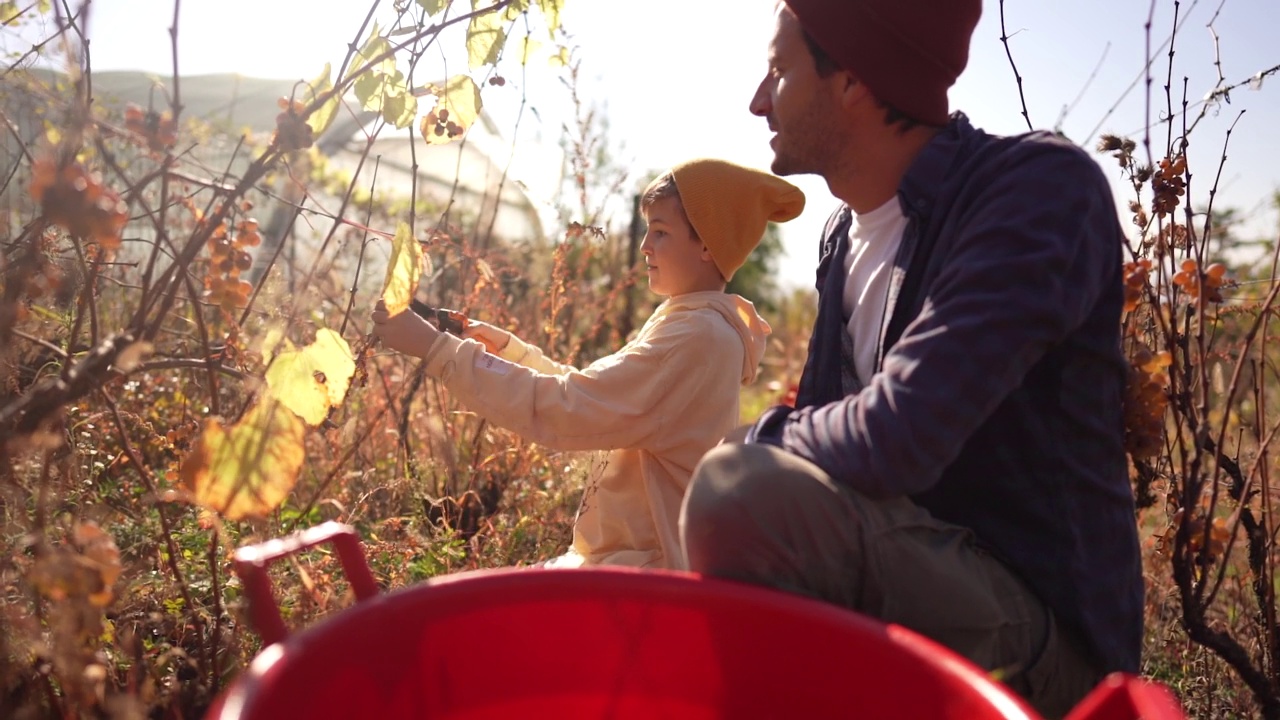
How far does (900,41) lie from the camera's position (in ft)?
4.84

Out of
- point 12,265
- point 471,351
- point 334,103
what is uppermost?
point 334,103

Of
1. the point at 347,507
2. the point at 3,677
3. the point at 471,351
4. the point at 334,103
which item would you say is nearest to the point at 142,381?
the point at 347,507

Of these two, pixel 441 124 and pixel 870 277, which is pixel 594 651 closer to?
pixel 870 277

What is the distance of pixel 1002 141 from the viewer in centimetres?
142

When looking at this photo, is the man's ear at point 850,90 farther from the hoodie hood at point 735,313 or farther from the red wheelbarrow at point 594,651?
the red wheelbarrow at point 594,651

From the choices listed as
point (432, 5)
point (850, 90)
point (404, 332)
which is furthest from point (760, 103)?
point (404, 332)

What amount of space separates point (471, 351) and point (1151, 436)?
1101 mm

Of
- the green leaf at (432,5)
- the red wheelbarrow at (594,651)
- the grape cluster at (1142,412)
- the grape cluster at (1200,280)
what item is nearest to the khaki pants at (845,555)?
the red wheelbarrow at (594,651)

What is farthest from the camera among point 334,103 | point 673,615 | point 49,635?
point 334,103

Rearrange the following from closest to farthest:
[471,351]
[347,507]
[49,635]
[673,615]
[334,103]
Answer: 1. [673,615]
2. [49,635]
3. [334,103]
4. [471,351]
5. [347,507]

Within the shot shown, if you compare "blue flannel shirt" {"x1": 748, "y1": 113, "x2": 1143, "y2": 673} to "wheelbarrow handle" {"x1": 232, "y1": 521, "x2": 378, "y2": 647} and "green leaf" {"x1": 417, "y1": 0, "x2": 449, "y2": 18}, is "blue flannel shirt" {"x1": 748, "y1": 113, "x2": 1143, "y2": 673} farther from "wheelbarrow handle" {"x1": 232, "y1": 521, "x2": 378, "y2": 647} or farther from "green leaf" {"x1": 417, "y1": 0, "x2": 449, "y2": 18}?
"green leaf" {"x1": 417, "y1": 0, "x2": 449, "y2": 18}

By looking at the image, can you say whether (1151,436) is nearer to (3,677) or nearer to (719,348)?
(719,348)

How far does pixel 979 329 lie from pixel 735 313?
35.2 inches

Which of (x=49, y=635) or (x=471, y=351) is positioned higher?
(x=471, y=351)
